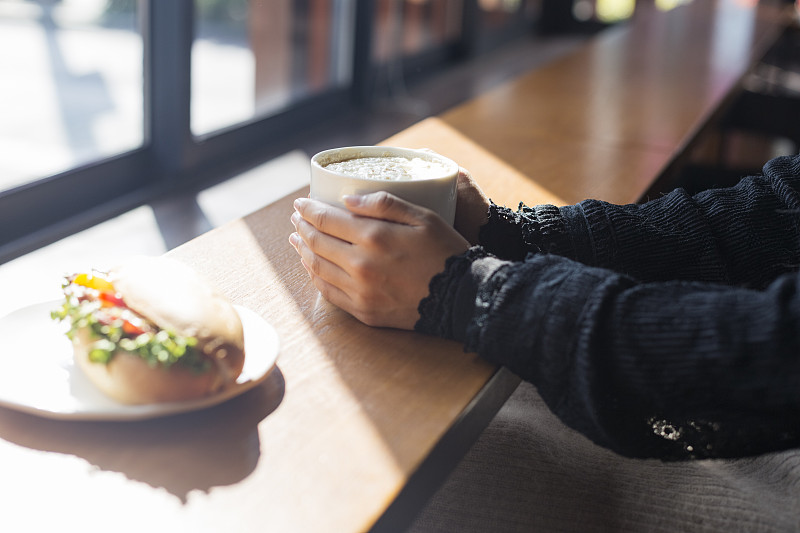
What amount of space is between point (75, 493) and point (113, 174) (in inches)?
78.8

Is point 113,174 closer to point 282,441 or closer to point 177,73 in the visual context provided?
point 177,73

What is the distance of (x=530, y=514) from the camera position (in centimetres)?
78

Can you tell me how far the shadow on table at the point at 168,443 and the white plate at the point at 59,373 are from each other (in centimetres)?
1

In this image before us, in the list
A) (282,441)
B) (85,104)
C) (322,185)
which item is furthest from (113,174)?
(282,441)

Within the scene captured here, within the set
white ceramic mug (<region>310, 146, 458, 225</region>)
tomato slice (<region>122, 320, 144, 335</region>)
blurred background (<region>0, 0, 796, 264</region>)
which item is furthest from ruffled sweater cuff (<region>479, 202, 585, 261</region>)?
blurred background (<region>0, 0, 796, 264</region>)

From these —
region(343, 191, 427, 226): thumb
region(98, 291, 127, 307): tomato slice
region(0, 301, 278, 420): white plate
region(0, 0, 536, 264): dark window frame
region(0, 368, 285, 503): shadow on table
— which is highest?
region(343, 191, 427, 226): thumb

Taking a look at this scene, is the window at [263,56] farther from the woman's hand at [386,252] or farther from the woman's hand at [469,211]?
the woman's hand at [386,252]

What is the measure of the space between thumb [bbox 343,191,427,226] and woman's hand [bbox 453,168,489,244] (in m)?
0.19

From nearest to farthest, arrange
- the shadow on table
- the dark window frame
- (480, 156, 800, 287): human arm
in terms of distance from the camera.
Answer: the shadow on table
(480, 156, 800, 287): human arm
the dark window frame

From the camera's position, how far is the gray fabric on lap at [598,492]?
76cm

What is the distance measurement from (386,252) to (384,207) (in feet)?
0.14

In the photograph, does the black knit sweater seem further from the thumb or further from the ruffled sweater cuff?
the ruffled sweater cuff

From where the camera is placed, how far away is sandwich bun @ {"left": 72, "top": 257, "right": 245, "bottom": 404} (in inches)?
22.3

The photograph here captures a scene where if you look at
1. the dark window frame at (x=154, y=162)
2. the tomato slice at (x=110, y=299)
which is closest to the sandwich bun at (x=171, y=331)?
the tomato slice at (x=110, y=299)
